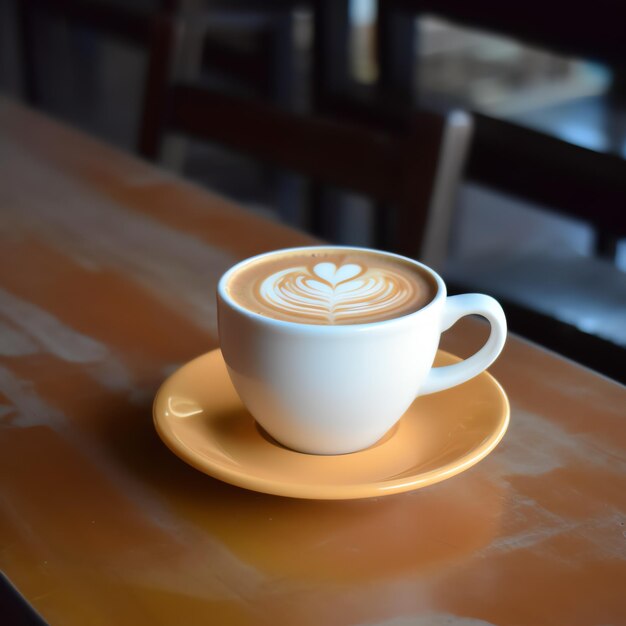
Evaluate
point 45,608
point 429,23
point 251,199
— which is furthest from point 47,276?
point 429,23

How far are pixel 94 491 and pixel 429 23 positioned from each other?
118 inches

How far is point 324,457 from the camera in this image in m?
0.41

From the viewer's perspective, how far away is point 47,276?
65 centimetres

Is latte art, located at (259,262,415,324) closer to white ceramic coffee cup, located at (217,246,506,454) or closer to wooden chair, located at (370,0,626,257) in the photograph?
white ceramic coffee cup, located at (217,246,506,454)

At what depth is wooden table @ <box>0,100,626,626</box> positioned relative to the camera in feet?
1.11

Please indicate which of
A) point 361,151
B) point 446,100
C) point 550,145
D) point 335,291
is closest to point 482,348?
point 335,291

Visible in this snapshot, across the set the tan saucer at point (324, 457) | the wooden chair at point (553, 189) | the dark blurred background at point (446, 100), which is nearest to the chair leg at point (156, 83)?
the dark blurred background at point (446, 100)

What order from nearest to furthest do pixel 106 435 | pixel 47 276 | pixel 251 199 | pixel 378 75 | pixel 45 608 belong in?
1. pixel 45 608
2. pixel 106 435
3. pixel 47 276
4. pixel 378 75
5. pixel 251 199

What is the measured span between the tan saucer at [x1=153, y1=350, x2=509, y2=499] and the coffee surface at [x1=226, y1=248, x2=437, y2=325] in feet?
0.21

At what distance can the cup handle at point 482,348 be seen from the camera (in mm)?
416

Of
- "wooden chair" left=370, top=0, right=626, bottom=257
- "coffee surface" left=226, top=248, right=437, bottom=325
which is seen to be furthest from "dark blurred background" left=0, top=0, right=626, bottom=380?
"coffee surface" left=226, top=248, right=437, bottom=325

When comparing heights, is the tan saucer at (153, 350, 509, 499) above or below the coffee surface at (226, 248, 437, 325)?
below

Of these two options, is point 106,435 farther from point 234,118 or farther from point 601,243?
point 601,243

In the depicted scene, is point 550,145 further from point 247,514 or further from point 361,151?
point 247,514
